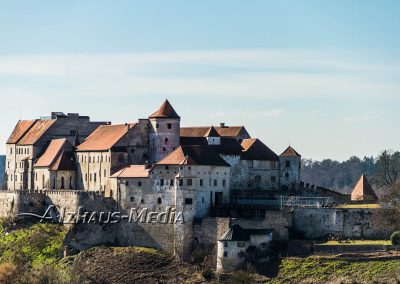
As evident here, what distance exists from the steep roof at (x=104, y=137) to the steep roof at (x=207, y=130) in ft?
20.2

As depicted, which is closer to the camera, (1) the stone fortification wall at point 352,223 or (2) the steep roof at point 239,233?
(2) the steep roof at point 239,233

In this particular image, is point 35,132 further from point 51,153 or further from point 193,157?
point 193,157

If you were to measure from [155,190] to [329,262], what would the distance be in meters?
18.6

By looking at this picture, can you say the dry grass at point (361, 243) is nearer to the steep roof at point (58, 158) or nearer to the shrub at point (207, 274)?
the shrub at point (207, 274)

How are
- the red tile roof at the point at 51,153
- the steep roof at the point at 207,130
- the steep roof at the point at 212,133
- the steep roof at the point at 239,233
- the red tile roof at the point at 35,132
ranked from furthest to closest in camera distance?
1. the red tile roof at the point at 35,132
2. the red tile roof at the point at 51,153
3. the steep roof at the point at 207,130
4. the steep roof at the point at 212,133
5. the steep roof at the point at 239,233

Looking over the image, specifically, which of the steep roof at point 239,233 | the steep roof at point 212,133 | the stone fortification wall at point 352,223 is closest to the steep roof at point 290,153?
the steep roof at point 212,133

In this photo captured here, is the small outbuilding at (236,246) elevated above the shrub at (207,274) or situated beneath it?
elevated above

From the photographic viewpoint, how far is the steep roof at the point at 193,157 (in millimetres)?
111312

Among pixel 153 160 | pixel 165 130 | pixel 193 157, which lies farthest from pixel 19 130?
pixel 193 157

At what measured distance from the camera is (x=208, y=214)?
112 meters

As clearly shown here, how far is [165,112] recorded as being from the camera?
120 m

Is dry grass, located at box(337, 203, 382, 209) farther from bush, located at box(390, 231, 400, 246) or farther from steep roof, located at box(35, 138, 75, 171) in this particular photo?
steep roof, located at box(35, 138, 75, 171)

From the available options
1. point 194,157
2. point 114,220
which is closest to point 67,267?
point 114,220

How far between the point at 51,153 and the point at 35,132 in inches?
278
